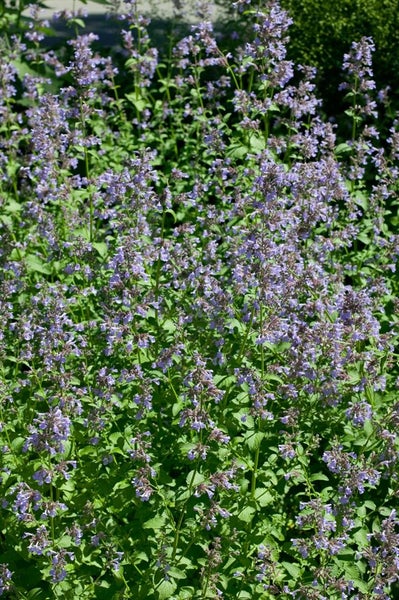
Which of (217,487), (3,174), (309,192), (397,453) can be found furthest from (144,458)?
(3,174)

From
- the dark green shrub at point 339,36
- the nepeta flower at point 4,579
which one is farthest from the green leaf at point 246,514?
the dark green shrub at point 339,36

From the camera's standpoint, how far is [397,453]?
4.54m

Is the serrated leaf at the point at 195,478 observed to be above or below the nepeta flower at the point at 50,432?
below

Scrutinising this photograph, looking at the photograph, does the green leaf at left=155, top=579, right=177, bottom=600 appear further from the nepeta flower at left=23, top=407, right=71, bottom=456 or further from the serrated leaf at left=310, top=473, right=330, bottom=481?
the serrated leaf at left=310, top=473, right=330, bottom=481

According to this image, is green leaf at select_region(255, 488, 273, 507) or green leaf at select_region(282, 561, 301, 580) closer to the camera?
green leaf at select_region(282, 561, 301, 580)

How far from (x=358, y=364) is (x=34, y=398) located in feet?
5.83

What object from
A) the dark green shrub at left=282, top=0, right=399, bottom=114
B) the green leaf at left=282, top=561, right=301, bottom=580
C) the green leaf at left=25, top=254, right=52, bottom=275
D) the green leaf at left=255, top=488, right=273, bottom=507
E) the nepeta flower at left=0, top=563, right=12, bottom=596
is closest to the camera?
the nepeta flower at left=0, top=563, right=12, bottom=596

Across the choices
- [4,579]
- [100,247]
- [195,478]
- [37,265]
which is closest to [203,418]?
[195,478]

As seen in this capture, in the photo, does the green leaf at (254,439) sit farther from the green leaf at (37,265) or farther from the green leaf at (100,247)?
the green leaf at (37,265)

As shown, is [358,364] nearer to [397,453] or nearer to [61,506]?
[397,453]

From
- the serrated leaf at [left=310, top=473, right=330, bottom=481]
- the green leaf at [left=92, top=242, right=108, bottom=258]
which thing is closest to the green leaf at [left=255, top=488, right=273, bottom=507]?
the serrated leaf at [left=310, top=473, right=330, bottom=481]

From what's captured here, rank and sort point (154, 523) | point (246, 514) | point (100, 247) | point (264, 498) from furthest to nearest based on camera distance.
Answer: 1. point (100, 247)
2. point (264, 498)
3. point (246, 514)
4. point (154, 523)

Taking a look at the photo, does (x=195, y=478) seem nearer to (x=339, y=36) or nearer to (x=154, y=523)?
(x=154, y=523)

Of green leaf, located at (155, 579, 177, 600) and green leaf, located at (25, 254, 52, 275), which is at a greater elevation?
green leaf, located at (25, 254, 52, 275)
